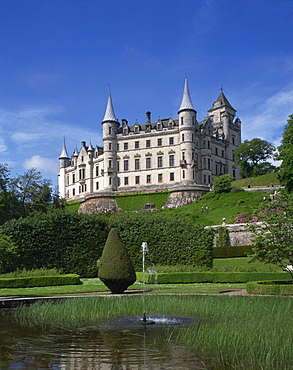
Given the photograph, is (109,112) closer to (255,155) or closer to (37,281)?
(255,155)

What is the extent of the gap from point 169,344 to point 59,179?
82.8m

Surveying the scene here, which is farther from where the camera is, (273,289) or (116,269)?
(116,269)

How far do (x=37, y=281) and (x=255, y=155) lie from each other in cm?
5762

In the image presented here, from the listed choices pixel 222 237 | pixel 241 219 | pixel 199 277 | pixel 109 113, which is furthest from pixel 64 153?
pixel 199 277

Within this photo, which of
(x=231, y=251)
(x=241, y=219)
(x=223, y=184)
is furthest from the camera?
(x=223, y=184)

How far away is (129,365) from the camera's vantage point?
629 cm

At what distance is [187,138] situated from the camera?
216 ft

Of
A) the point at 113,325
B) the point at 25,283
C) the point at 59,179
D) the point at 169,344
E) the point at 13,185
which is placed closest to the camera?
the point at 169,344

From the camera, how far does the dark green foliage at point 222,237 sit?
37.0 m

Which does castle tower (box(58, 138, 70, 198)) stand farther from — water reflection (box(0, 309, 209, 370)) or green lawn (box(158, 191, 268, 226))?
water reflection (box(0, 309, 209, 370))

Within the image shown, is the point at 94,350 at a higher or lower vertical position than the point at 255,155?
lower

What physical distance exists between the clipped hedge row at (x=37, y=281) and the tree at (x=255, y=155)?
2176 inches

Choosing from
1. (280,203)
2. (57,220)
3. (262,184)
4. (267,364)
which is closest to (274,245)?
(280,203)

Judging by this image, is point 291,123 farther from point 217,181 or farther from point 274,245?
point 274,245
